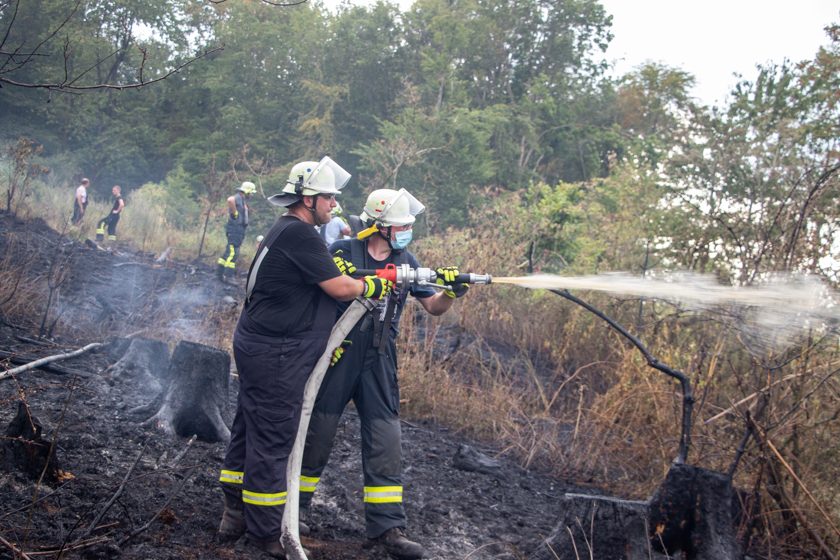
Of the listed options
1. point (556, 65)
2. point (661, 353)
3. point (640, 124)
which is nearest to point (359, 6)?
point (556, 65)

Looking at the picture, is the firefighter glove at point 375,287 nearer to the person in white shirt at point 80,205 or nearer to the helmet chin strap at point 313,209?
the helmet chin strap at point 313,209

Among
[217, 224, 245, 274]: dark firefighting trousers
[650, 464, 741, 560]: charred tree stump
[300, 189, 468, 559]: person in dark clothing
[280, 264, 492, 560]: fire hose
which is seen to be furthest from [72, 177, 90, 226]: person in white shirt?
[650, 464, 741, 560]: charred tree stump

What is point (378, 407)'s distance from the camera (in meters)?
4.80

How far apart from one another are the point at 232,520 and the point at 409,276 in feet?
5.59

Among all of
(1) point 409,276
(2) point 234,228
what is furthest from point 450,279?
(2) point 234,228

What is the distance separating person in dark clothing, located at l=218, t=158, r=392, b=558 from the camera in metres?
4.23

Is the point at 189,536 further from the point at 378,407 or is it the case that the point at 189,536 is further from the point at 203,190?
the point at 203,190

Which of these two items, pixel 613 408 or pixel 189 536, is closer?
pixel 189 536

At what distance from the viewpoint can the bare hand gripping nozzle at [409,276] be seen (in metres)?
4.81

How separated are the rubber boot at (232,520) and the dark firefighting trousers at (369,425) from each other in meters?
0.47

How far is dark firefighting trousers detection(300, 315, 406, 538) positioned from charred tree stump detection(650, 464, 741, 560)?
1653 millimetres

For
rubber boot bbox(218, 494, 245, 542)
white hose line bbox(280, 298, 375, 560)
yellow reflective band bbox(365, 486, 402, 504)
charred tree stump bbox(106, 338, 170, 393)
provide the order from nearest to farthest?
white hose line bbox(280, 298, 375, 560) < rubber boot bbox(218, 494, 245, 542) < yellow reflective band bbox(365, 486, 402, 504) < charred tree stump bbox(106, 338, 170, 393)

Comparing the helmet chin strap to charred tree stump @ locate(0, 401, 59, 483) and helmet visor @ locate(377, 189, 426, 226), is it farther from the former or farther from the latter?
charred tree stump @ locate(0, 401, 59, 483)

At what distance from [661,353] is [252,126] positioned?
76.3ft
